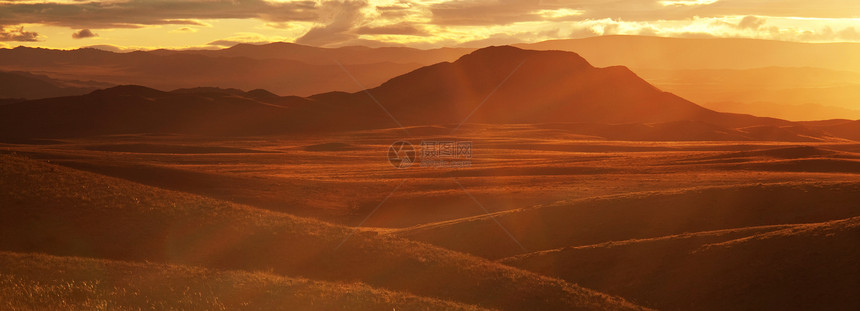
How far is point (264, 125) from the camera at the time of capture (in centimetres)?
13775

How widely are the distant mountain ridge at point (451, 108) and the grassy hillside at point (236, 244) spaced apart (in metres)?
94.3

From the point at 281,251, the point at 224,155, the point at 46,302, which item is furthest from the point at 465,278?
the point at 224,155

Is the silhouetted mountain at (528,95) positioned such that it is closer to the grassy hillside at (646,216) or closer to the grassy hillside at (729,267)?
the grassy hillside at (646,216)

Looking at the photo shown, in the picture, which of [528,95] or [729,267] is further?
[528,95]

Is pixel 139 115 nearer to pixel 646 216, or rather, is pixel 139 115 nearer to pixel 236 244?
pixel 236 244

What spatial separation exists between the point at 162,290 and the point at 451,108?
145 m

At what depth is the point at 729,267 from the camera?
25016 mm

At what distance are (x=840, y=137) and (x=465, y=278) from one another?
427ft

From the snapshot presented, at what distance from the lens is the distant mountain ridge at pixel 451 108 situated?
126m

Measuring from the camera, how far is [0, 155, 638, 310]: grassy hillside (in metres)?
22.7

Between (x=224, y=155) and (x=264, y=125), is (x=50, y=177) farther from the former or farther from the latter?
(x=264, y=125)

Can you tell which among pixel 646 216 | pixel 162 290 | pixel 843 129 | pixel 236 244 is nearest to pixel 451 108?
pixel 843 129

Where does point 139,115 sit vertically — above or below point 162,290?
above


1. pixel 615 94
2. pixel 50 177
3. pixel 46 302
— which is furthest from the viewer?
pixel 615 94
